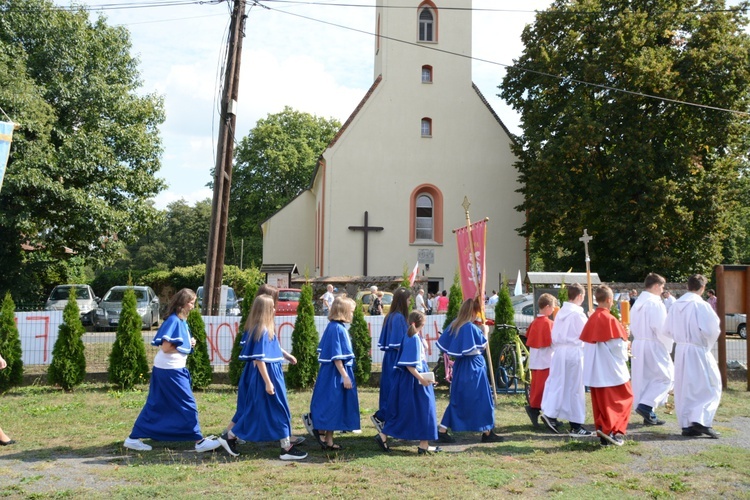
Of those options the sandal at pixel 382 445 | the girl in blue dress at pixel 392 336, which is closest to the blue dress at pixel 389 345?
the girl in blue dress at pixel 392 336

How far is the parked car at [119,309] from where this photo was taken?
23.0m

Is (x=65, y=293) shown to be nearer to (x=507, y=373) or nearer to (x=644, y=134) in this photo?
(x=507, y=373)

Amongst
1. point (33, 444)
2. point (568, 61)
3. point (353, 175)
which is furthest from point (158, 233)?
point (33, 444)

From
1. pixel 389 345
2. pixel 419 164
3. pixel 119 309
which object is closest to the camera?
pixel 389 345

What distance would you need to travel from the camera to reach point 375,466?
7164 mm

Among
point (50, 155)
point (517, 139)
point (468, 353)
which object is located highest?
point (517, 139)

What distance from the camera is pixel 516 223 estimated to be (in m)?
32.5

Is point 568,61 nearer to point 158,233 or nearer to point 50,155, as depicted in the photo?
point 50,155

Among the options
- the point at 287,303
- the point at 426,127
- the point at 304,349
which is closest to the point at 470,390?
the point at 304,349

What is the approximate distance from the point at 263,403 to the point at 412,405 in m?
1.60

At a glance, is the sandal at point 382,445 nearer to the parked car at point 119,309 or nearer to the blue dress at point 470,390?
the blue dress at point 470,390

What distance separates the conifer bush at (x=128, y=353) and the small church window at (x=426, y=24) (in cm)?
2390

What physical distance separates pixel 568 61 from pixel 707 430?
22477mm

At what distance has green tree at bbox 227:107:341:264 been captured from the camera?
50000 millimetres
